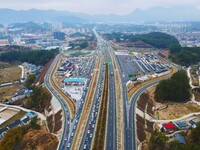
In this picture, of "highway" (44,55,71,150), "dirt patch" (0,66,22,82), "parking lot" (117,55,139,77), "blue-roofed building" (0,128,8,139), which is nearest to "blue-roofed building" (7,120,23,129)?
"blue-roofed building" (0,128,8,139)

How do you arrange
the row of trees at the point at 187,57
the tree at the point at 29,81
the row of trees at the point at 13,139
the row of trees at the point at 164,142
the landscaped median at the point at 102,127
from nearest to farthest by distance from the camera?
1. the row of trees at the point at 164,142
2. the landscaped median at the point at 102,127
3. the row of trees at the point at 13,139
4. the tree at the point at 29,81
5. the row of trees at the point at 187,57

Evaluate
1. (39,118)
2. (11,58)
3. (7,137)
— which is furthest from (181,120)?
(11,58)

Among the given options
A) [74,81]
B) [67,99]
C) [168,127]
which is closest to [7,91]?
[74,81]

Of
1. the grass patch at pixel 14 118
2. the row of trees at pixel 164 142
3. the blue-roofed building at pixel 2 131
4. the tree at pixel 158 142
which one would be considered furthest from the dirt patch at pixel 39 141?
the row of trees at pixel 164 142

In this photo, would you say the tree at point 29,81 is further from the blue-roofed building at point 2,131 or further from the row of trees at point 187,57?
the row of trees at point 187,57

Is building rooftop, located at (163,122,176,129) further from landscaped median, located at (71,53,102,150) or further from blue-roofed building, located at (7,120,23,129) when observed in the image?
blue-roofed building, located at (7,120,23,129)

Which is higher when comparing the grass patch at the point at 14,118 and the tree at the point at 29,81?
the tree at the point at 29,81
